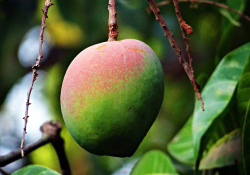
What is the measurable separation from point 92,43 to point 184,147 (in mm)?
667

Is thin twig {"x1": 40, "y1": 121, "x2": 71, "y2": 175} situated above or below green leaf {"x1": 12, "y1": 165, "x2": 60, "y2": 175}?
below

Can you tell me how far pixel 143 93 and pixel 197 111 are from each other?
0.46 metres

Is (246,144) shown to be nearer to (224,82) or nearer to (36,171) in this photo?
(224,82)

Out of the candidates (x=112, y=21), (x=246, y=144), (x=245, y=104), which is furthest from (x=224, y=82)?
(x=112, y=21)

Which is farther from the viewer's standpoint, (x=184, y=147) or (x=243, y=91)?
(x=184, y=147)

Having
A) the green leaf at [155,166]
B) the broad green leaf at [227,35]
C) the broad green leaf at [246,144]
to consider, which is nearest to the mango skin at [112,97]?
the broad green leaf at [246,144]

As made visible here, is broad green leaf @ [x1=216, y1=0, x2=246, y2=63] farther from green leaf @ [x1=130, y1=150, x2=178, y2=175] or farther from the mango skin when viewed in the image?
the mango skin

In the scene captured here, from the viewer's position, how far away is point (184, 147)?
1.21 metres

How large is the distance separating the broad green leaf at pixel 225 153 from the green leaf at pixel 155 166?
0.28ft

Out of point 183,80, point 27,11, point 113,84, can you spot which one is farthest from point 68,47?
point 113,84

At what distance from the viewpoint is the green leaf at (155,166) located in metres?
1.00

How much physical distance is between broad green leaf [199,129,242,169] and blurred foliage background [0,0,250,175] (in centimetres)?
37

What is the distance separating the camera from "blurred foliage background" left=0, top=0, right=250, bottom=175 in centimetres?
162

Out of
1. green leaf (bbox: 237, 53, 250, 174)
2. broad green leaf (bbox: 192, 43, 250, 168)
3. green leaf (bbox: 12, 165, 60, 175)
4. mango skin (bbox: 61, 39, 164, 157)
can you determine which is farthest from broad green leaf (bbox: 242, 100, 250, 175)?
green leaf (bbox: 12, 165, 60, 175)
